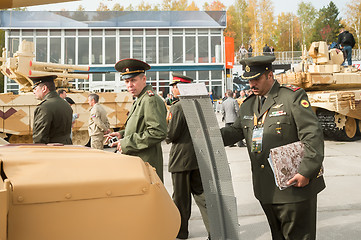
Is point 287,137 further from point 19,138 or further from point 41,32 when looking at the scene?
point 41,32

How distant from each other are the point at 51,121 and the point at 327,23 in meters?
64.5

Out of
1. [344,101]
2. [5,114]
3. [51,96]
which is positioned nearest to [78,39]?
[5,114]

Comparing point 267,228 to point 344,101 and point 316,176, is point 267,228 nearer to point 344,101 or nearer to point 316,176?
point 316,176

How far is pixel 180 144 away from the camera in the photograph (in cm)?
439

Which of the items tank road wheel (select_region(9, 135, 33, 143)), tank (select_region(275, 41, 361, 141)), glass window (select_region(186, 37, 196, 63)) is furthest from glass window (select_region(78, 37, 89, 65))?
tank (select_region(275, 41, 361, 141))

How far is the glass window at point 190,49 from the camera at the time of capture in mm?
33875

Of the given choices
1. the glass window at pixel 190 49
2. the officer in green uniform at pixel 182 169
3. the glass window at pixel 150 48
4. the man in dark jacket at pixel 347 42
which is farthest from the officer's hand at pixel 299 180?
the glass window at pixel 190 49

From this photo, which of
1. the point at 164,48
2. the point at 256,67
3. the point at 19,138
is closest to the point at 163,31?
the point at 164,48

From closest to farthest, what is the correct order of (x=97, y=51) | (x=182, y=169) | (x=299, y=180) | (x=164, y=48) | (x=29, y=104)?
(x=299, y=180) → (x=182, y=169) → (x=29, y=104) → (x=97, y=51) → (x=164, y=48)

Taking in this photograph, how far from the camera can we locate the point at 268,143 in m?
2.83

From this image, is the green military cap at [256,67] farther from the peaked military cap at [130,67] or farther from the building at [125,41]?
the building at [125,41]

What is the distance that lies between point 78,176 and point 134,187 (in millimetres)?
234

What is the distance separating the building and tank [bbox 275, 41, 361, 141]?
19.5m

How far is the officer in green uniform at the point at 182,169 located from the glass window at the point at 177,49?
97.8ft
